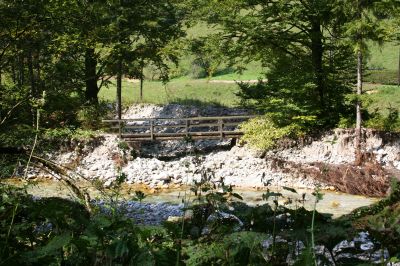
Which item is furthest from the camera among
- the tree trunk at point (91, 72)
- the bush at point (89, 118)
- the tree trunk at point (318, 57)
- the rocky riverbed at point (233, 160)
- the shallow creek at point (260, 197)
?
the tree trunk at point (91, 72)

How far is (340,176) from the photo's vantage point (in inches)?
634

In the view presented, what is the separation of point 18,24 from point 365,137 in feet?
46.3

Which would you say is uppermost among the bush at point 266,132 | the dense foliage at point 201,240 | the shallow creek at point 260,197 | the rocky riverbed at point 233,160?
the dense foliage at point 201,240

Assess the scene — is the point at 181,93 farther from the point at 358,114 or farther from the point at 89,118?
the point at 358,114

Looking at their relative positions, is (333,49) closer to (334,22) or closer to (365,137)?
(334,22)

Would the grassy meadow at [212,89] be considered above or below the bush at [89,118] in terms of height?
above

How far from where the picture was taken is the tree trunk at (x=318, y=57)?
766 inches

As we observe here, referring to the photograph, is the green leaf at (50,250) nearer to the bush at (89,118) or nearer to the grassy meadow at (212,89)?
the bush at (89,118)

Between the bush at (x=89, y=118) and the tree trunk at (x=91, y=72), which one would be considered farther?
the tree trunk at (x=91, y=72)

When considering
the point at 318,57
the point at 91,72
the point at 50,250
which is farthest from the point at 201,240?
the point at 91,72

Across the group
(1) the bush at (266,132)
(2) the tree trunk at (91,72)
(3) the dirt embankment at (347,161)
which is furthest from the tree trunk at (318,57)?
(2) the tree trunk at (91,72)

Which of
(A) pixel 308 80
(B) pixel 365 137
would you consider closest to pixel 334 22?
(A) pixel 308 80

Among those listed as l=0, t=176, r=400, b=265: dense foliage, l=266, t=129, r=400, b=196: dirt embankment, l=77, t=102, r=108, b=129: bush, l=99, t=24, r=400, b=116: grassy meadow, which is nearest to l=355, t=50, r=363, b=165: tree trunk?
l=266, t=129, r=400, b=196: dirt embankment

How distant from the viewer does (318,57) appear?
20156 mm
